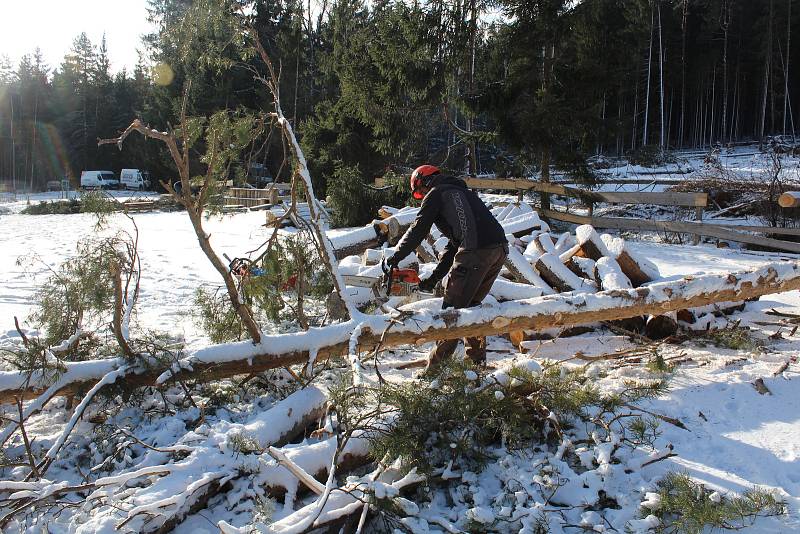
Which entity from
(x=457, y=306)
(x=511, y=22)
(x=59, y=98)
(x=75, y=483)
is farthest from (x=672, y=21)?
(x=59, y=98)

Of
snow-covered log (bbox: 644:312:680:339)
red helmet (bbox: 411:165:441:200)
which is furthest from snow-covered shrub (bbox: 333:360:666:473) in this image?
snow-covered log (bbox: 644:312:680:339)

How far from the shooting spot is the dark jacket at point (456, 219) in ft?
14.1

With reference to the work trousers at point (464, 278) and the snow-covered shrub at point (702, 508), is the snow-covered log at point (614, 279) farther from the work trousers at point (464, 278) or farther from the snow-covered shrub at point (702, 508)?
the snow-covered shrub at point (702, 508)

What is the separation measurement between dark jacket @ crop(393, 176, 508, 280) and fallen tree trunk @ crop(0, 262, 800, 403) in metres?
0.58

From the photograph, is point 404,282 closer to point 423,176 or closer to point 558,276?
point 423,176

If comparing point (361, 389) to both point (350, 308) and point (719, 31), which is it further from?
point (719, 31)

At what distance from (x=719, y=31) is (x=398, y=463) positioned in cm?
3811

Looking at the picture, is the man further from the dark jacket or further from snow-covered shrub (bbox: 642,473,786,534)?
snow-covered shrub (bbox: 642,473,786,534)

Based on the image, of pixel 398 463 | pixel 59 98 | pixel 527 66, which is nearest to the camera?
pixel 398 463

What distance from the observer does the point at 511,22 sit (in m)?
11.9

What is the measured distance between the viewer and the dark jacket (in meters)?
4.30

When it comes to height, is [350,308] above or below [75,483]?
above

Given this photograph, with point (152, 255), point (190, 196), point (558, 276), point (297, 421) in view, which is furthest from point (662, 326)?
point (152, 255)

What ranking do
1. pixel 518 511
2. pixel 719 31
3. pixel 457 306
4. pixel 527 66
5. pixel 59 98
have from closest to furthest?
pixel 518 511 → pixel 457 306 → pixel 527 66 → pixel 719 31 → pixel 59 98
